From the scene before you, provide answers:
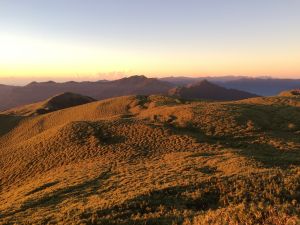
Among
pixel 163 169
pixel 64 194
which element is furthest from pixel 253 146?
pixel 64 194

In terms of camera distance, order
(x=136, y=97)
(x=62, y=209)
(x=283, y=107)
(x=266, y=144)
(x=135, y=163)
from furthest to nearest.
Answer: (x=136, y=97) → (x=283, y=107) → (x=266, y=144) → (x=135, y=163) → (x=62, y=209)

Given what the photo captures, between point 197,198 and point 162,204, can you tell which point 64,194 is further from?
point 197,198

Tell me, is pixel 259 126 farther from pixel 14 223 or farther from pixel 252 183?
pixel 14 223

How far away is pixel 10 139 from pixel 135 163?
47.2m

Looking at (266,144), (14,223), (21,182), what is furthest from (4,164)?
(266,144)

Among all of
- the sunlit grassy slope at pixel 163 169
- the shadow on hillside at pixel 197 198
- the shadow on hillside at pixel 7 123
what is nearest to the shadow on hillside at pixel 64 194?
the sunlit grassy slope at pixel 163 169

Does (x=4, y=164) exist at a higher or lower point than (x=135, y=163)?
lower

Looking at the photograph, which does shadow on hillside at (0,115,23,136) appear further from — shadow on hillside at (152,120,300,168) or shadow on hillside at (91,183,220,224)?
shadow on hillside at (91,183,220,224)

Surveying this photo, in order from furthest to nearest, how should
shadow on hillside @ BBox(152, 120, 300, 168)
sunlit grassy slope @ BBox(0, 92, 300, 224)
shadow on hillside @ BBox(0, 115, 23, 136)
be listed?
shadow on hillside @ BBox(0, 115, 23, 136) → shadow on hillside @ BBox(152, 120, 300, 168) → sunlit grassy slope @ BBox(0, 92, 300, 224)

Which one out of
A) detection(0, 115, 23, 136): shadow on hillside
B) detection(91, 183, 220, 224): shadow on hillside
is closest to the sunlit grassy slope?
detection(91, 183, 220, 224): shadow on hillside

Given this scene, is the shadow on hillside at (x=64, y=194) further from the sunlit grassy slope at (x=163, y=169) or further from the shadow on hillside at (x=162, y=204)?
the shadow on hillside at (x=162, y=204)

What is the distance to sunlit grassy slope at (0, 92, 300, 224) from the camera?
16.5 m

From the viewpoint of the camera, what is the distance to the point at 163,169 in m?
28.0

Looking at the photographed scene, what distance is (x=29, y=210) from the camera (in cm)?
1997
